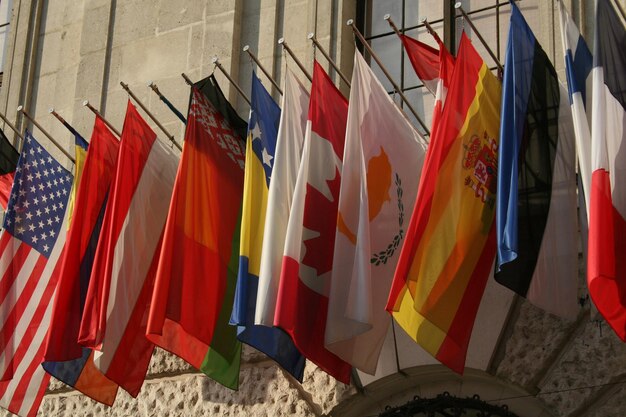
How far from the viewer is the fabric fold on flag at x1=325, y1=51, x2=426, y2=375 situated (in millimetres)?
12414

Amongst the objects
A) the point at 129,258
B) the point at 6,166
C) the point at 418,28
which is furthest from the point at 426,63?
the point at 6,166

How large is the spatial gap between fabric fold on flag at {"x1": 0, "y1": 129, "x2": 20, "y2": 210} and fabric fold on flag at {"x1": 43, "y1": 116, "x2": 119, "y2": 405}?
4.47 ft

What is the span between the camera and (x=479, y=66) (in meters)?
12.9

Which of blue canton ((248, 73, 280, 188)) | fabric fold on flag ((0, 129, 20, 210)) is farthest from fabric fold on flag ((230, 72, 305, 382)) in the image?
fabric fold on flag ((0, 129, 20, 210))

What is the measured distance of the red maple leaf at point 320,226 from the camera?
12898 millimetres

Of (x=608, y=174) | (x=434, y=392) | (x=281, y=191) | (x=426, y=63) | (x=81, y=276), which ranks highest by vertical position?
(x=426, y=63)

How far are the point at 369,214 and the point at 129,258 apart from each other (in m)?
2.37

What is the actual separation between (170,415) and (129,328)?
1.21 metres

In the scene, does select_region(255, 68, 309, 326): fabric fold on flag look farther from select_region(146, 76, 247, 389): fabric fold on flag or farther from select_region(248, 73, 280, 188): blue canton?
select_region(146, 76, 247, 389): fabric fold on flag

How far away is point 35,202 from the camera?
1527 cm

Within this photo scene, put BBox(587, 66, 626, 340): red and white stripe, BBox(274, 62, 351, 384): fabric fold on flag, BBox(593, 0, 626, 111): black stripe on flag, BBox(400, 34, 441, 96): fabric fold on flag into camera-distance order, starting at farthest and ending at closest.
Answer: BBox(400, 34, 441, 96): fabric fold on flag, BBox(274, 62, 351, 384): fabric fold on flag, BBox(593, 0, 626, 111): black stripe on flag, BBox(587, 66, 626, 340): red and white stripe

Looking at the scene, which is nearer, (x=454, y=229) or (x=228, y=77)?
(x=454, y=229)

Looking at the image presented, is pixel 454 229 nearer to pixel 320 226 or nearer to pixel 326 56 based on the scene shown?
pixel 320 226

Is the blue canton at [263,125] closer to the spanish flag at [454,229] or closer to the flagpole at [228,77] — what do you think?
the flagpole at [228,77]
